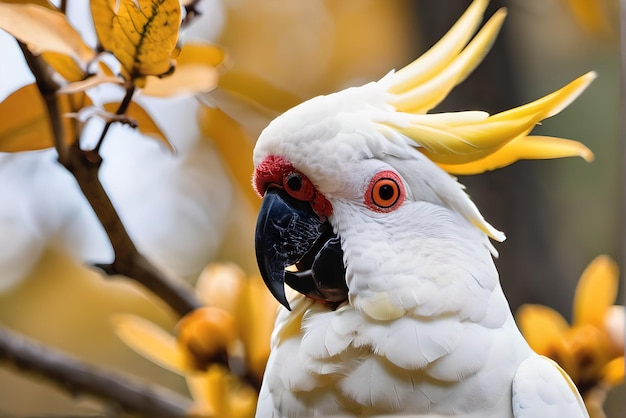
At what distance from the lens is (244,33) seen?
3.60 feet

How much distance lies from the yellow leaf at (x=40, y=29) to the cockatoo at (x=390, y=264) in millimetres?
Result: 238

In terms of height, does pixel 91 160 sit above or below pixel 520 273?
above

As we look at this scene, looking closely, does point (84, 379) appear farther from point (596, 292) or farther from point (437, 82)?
point (596, 292)

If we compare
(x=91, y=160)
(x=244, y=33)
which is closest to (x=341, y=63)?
(x=244, y=33)

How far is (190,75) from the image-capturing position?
0.77 m

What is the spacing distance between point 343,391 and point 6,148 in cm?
50

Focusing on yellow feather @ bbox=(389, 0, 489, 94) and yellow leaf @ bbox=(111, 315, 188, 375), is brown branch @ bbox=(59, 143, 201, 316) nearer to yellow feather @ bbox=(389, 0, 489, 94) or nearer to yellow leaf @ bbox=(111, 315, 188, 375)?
yellow leaf @ bbox=(111, 315, 188, 375)

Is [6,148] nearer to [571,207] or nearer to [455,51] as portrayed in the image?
[455,51]

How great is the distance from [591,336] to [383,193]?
0.47 metres

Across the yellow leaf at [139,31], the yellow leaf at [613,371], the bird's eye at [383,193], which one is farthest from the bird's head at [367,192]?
the yellow leaf at [613,371]

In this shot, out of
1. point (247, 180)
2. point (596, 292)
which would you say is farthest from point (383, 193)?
point (596, 292)

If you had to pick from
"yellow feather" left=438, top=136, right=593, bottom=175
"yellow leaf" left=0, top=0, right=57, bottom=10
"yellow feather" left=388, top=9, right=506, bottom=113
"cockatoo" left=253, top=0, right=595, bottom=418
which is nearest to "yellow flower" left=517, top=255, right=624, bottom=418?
"cockatoo" left=253, top=0, right=595, bottom=418

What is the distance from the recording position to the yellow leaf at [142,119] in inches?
30.0

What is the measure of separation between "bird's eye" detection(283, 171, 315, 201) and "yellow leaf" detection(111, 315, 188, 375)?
0.37 meters
